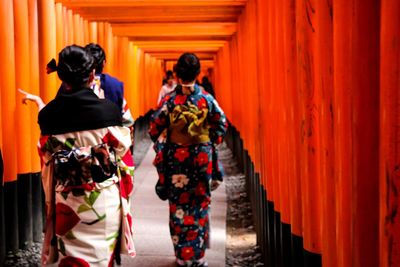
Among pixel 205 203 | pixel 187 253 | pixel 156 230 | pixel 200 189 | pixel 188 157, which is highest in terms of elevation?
pixel 188 157

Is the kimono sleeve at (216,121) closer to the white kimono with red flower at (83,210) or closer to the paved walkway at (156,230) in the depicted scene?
the paved walkway at (156,230)

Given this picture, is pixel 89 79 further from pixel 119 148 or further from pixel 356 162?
pixel 356 162

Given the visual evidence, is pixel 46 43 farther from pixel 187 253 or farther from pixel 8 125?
pixel 187 253

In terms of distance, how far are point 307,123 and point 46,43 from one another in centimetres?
476

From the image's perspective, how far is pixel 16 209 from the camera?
633 cm

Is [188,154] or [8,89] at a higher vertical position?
[8,89]

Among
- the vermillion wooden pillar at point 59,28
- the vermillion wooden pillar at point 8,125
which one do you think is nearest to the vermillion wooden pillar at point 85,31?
the vermillion wooden pillar at point 59,28

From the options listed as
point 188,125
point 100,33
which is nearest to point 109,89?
point 188,125

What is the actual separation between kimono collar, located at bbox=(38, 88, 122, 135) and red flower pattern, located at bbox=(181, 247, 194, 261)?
2.31 meters

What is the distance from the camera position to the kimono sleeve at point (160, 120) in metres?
6.07

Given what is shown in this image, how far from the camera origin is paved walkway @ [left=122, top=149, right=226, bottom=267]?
259 inches

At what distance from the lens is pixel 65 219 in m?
4.21

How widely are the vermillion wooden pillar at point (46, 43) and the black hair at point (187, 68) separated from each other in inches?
90.9

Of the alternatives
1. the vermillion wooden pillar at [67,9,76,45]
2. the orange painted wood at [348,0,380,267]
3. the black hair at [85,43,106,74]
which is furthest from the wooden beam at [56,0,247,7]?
the orange painted wood at [348,0,380,267]
